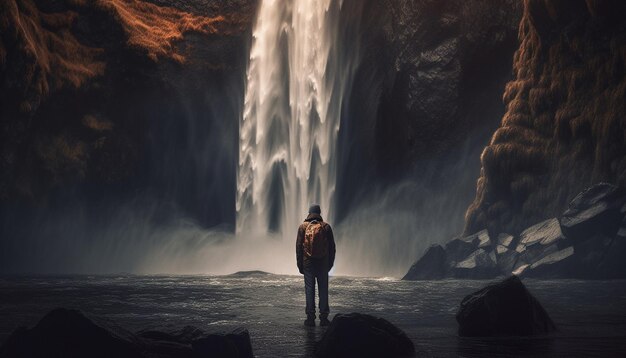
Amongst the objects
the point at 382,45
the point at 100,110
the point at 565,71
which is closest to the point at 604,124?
the point at 565,71

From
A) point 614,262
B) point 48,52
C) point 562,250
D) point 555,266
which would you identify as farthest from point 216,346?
point 48,52

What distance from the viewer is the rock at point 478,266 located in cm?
2762

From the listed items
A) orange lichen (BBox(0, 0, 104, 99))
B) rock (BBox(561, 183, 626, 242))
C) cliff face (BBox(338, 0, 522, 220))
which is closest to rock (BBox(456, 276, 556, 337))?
rock (BBox(561, 183, 626, 242))

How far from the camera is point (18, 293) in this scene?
61.1ft

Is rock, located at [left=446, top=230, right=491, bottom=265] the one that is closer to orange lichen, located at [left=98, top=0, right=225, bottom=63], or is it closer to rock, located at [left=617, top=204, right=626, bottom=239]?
rock, located at [left=617, top=204, right=626, bottom=239]

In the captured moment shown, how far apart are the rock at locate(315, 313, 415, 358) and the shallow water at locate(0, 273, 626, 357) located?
26cm

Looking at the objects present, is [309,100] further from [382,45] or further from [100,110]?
[100,110]

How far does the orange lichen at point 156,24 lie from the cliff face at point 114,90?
0.21 feet

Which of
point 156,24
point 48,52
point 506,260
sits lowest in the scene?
point 506,260

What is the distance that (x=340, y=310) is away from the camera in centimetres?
1335

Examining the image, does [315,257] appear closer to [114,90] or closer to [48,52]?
[48,52]

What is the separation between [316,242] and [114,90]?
34838 millimetres

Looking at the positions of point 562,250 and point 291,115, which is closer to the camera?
point 562,250

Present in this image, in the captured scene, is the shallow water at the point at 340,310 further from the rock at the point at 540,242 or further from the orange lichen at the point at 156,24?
the orange lichen at the point at 156,24
